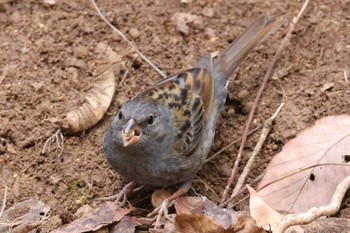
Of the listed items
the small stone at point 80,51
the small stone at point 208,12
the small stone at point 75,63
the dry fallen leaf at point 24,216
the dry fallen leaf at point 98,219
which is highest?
the small stone at point 208,12

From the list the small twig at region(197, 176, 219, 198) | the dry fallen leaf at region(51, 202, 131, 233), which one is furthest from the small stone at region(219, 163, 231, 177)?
the dry fallen leaf at region(51, 202, 131, 233)

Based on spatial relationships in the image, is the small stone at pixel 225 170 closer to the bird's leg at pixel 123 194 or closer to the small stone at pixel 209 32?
the bird's leg at pixel 123 194

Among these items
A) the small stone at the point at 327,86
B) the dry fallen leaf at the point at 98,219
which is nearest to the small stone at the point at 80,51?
the dry fallen leaf at the point at 98,219

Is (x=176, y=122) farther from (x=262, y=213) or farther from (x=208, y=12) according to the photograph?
(x=208, y=12)

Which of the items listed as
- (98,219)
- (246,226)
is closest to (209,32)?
(98,219)

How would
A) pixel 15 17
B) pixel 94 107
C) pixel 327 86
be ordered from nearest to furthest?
pixel 94 107, pixel 327 86, pixel 15 17

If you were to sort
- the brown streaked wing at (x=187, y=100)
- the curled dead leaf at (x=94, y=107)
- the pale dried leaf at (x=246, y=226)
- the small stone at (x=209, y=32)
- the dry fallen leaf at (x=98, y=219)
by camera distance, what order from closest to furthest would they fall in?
the pale dried leaf at (x=246, y=226)
the dry fallen leaf at (x=98, y=219)
the brown streaked wing at (x=187, y=100)
the curled dead leaf at (x=94, y=107)
the small stone at (x=209, y=32)

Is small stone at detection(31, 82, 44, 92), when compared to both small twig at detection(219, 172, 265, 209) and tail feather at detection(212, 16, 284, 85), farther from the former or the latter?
small twig at detection(219, 172, 265, 209)
